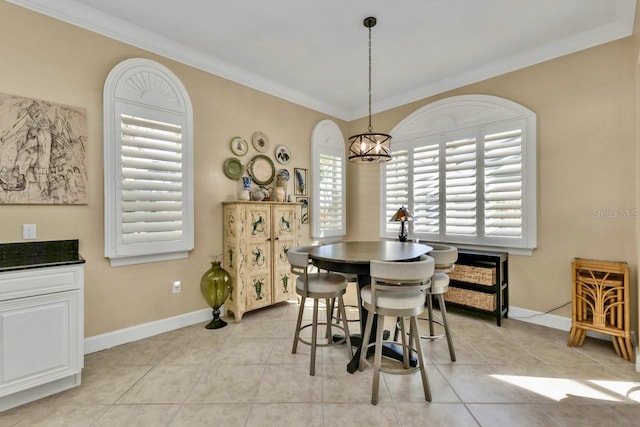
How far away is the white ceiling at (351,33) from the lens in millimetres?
2465

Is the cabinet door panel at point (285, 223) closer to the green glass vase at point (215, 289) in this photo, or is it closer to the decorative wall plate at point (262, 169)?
the decorative wall plate at point (262, 169)

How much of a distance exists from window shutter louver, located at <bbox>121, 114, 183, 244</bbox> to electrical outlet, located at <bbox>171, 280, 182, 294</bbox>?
1.56ft

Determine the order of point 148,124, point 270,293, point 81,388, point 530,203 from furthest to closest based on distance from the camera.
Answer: point 270,293
point 530,203
point 148,124
point 81,388

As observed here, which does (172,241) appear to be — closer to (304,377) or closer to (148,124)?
(148,124)

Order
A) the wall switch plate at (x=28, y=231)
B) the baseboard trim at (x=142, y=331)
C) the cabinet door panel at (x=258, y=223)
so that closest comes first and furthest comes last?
the wall switch plate at (x=28, y=231), the baseboard trim at (x=142, y=331), the cabinet door panel at (x=258, y=223)

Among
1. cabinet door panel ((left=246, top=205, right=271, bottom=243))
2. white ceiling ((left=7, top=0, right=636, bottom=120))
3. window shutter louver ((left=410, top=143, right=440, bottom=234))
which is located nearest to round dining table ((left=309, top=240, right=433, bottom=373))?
cabinet door panel ((left=246, top=205, right=271, bottom=243))

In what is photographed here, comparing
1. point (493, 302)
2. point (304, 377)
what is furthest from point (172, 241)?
point (493, 302)

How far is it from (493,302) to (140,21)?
4568 mm

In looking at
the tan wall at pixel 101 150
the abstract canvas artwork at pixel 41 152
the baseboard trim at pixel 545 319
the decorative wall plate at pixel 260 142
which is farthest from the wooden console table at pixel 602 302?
the abstract canvas artwork at pixel 41 152

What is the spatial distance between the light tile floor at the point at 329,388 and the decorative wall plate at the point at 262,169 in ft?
6.37

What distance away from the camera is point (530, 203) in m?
3.14

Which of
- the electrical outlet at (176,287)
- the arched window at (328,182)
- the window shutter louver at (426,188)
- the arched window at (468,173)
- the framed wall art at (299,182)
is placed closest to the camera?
the electrical outlet at (176,287)

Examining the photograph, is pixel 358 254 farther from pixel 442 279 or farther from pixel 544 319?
pixel 544 319

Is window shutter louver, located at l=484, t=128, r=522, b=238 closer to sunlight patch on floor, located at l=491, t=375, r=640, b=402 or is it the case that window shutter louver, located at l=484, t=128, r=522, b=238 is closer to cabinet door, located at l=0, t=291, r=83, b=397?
sunlight patch on floor, located at l=491, t=375, r=640, b=402
